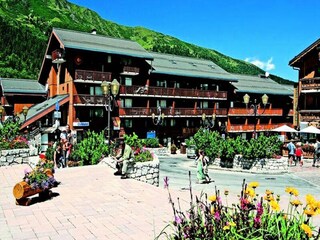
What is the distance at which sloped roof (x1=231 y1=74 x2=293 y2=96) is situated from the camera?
53.3 metres

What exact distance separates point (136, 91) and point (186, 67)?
11.5 meters

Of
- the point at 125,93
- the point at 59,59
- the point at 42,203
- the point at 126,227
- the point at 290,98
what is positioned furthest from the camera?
the point at 290,98

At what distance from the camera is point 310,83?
3753 cm

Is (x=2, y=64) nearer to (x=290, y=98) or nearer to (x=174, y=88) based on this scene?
(x=174, y=88)

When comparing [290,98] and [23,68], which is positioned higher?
[23,68]

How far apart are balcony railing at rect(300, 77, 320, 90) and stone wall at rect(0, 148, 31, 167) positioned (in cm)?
3032

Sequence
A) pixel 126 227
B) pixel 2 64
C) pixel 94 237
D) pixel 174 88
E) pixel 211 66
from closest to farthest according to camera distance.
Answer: pixel 94 237 → pixel 126 227 → pixel 174 88 → pixel 211 66 → pixel 2 64

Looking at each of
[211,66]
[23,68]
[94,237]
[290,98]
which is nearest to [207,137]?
Result: [94,237]

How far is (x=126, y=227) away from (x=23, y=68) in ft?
290

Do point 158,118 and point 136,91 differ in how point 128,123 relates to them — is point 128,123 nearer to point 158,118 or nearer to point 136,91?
point 158,118

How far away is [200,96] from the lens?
4784cm

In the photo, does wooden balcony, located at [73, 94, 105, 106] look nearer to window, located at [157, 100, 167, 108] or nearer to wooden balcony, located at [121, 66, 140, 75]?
wooden balcony, located at [121, 66, 140, 75]

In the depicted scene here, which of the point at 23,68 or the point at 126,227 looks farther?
the point at 23,68

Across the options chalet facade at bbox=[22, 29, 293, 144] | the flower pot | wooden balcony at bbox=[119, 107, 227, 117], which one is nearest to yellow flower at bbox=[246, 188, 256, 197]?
the flower pot
